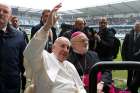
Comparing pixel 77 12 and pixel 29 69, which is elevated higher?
pixel 29 69

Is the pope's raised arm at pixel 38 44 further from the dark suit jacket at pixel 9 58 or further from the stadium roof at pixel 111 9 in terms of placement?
the stadium roof at pixel 111 9

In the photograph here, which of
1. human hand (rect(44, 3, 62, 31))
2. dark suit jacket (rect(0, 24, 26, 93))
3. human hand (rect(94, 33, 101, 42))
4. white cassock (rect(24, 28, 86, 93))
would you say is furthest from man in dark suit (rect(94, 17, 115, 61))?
human hand (rect(44, 3, 62, 31))

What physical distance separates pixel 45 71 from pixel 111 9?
4591cm

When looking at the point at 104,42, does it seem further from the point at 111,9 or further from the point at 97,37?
the point at 111,9

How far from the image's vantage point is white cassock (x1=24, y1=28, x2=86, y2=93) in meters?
3.00

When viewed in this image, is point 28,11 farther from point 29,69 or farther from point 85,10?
point 29,69

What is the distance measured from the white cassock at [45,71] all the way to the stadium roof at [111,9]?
127 feet

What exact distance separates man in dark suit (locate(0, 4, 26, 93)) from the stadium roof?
38.6 metres

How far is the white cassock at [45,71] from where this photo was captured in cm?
300

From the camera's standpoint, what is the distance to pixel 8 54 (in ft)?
11.5

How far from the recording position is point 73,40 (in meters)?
4.31

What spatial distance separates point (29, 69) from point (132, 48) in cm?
475

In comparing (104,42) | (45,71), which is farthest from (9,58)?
(104,42)

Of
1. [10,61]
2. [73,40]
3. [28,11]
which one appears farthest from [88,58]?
[28,11]
